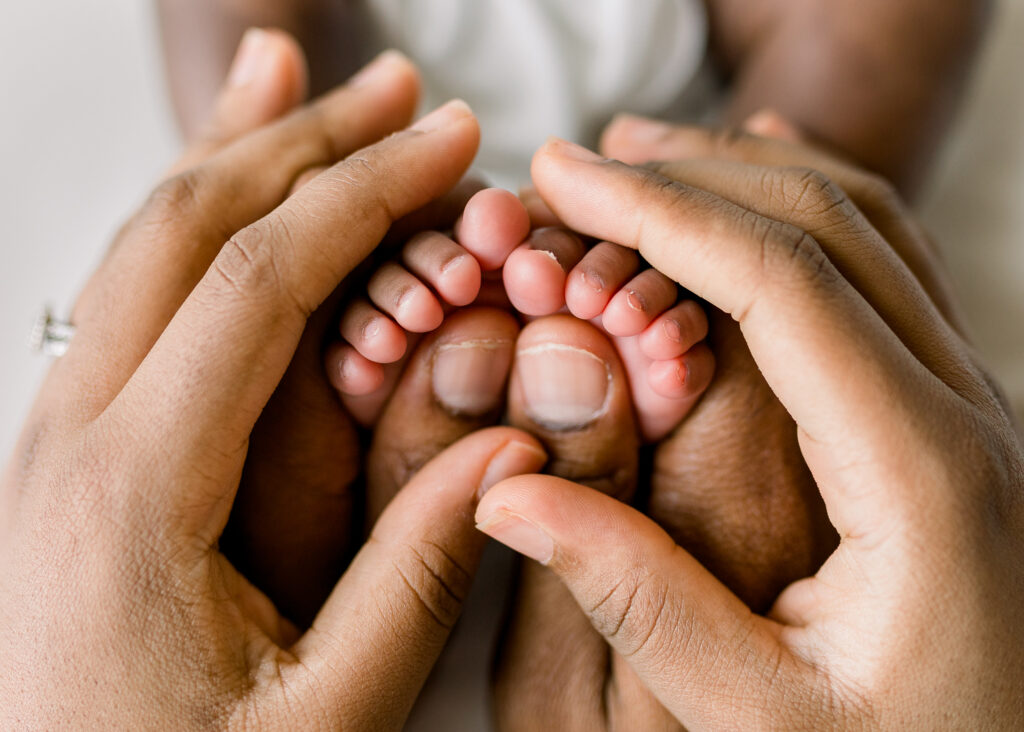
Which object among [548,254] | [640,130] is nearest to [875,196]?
[640,130]

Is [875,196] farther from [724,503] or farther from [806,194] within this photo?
[724,503]

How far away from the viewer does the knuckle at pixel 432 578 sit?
2.04 feet

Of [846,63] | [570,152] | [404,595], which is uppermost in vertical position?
[846,63]

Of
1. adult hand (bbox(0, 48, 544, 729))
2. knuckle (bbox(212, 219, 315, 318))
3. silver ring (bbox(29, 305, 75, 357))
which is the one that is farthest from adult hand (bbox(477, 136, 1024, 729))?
silver ring (bbox(29, 305, 75, 357))

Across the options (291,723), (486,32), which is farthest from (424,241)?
(486,32)

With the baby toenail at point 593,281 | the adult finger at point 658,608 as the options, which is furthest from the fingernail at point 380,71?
the adult finger at point 658,608

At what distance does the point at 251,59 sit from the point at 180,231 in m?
0.36

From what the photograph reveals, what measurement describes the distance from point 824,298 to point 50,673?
61 centimetres

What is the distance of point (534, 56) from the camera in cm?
114

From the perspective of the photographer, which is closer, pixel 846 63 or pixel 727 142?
pixel 727 142

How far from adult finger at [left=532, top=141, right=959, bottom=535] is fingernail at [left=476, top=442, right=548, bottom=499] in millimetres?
196

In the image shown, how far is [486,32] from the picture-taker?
1.15m

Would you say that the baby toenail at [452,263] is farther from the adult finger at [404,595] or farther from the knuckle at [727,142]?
the knuckle at [727,142]

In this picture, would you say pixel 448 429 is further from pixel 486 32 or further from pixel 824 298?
pixel 486 32
